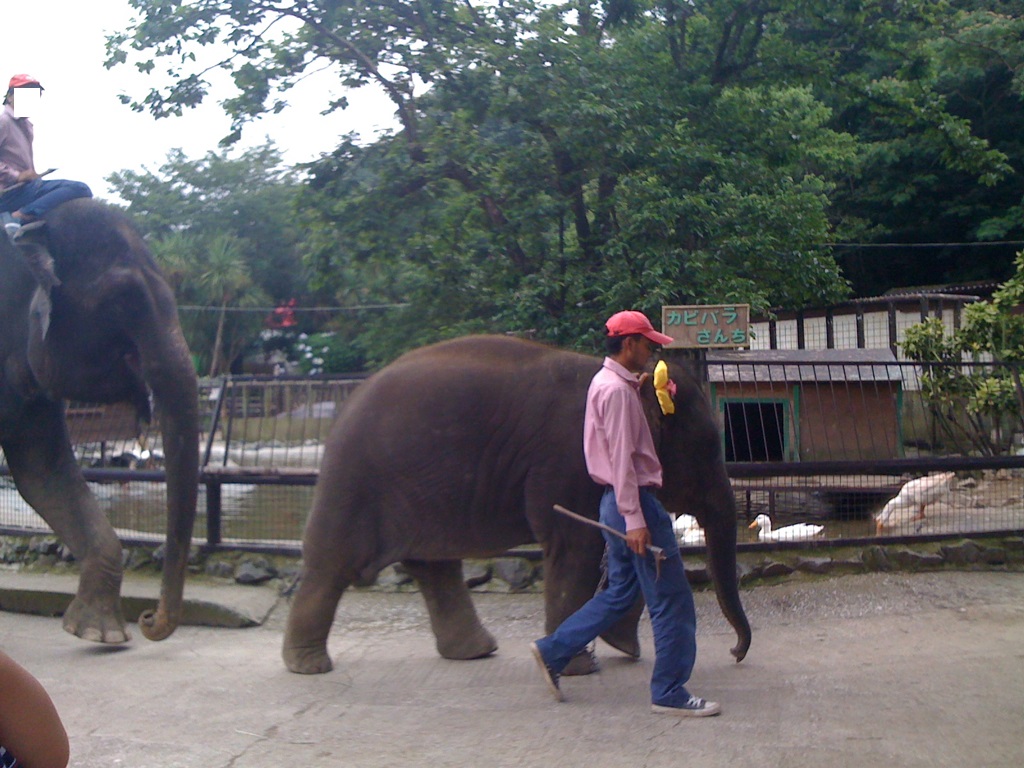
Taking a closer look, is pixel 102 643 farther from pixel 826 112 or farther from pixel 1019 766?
pixel 826 112

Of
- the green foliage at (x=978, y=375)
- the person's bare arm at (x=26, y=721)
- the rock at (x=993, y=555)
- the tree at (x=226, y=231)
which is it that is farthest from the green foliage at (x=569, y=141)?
the tree at (x=226, y=231)

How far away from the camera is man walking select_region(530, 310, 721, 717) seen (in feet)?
16.5

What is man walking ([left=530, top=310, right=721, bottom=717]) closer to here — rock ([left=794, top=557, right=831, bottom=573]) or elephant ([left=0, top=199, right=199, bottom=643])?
elephant ([left=0, top=199, right=199, bottom=643])

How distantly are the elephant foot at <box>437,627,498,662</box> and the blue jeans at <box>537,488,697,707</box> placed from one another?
1028 millimetres

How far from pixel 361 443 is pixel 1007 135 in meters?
25.7

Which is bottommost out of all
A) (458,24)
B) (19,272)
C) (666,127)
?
(19,272)

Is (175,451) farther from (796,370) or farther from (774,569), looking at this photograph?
(796,370)

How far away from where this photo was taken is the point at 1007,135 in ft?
89.2

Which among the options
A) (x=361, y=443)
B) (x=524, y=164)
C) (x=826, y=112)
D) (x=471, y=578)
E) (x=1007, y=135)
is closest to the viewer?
(x=361, y=443)

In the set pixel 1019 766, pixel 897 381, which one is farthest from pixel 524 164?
pixel 1019 766

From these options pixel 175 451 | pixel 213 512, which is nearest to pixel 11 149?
pixel 175 451

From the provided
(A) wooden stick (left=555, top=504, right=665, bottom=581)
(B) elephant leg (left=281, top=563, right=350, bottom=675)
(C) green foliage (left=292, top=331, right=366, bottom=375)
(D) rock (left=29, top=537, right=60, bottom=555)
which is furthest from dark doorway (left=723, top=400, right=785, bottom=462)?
(C) green foliage (left=292, top=331, right=366, bottom=375)

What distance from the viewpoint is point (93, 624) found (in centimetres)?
652

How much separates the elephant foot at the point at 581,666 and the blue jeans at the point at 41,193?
370 cm
